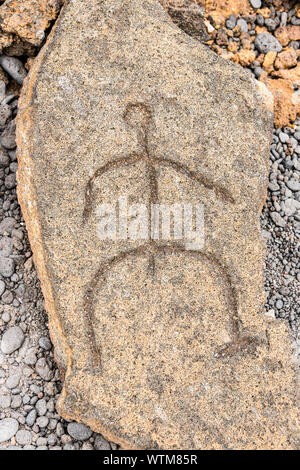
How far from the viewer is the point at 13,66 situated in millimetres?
2959

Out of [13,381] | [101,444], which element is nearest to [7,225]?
[13,381]

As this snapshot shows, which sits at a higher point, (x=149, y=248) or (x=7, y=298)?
(x=149, y=248)

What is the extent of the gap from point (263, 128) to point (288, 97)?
0.62 meters

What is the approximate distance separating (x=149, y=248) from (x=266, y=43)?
1.69 meters

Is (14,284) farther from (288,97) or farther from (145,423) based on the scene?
(288,97)

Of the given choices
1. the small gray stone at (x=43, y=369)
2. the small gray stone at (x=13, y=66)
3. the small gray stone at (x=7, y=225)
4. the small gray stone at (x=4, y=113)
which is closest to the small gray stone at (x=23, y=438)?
the small gray stone at (x=43, y=369)

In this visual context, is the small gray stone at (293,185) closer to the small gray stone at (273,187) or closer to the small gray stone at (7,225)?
the small gray stone at (273,187)

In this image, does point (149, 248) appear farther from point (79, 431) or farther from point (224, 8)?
point (224, 8)

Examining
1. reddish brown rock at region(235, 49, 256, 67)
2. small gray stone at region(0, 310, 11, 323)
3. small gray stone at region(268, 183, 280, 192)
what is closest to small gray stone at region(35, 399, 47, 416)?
small gray stone at region(0, 310, 11, 323)

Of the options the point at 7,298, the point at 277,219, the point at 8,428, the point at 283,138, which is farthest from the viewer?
the point at 283,138

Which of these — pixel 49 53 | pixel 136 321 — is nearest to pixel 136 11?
pixel 49 53

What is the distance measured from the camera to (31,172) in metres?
2.50

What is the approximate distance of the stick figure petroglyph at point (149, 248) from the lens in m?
2.44

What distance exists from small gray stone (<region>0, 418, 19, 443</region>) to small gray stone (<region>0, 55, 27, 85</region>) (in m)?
1.78
